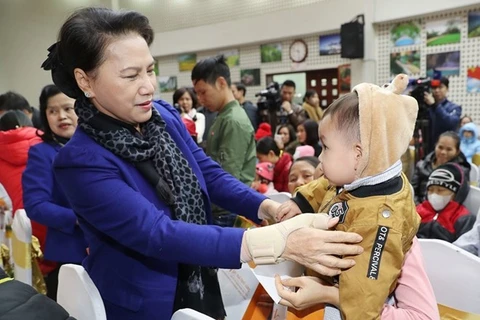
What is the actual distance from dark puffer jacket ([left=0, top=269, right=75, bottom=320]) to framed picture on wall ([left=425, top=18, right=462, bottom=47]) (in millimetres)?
7199

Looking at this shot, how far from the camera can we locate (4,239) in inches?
99.5

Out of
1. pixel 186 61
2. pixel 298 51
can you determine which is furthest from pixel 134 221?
pixel 186 61

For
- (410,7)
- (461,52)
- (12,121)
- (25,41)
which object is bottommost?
(12,121)

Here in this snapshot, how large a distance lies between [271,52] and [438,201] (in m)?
6.64

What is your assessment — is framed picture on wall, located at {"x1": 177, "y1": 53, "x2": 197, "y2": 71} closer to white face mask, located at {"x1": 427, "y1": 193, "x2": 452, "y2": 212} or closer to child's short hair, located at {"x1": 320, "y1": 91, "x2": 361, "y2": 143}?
white face mask, located at {"x1": 427, "y1": 193, "x2": 452, "y2": 212}

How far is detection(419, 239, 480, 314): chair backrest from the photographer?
124 cm

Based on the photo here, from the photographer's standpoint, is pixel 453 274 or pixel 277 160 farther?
pixel 277 160

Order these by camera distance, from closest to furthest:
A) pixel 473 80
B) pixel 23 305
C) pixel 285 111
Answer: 1. pixel 23 305
2. pixel 285 111
3. pixel 473 80

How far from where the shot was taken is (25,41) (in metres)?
11.3

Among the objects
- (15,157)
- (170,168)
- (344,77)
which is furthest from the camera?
(344,77)

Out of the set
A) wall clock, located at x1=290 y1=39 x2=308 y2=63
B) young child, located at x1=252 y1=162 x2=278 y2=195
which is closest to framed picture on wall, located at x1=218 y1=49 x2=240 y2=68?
wall clock, located at x1=290 y1=39 x2=308 y2=63

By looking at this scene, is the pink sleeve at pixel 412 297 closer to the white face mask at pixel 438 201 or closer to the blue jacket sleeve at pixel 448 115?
the white face mask at pixel 438 201

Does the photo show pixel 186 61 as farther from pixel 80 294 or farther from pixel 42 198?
pixel 80 294

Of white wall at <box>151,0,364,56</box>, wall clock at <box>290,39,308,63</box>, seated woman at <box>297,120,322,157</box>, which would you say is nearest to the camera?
seated woman at <box>297,120,322,157</box>
